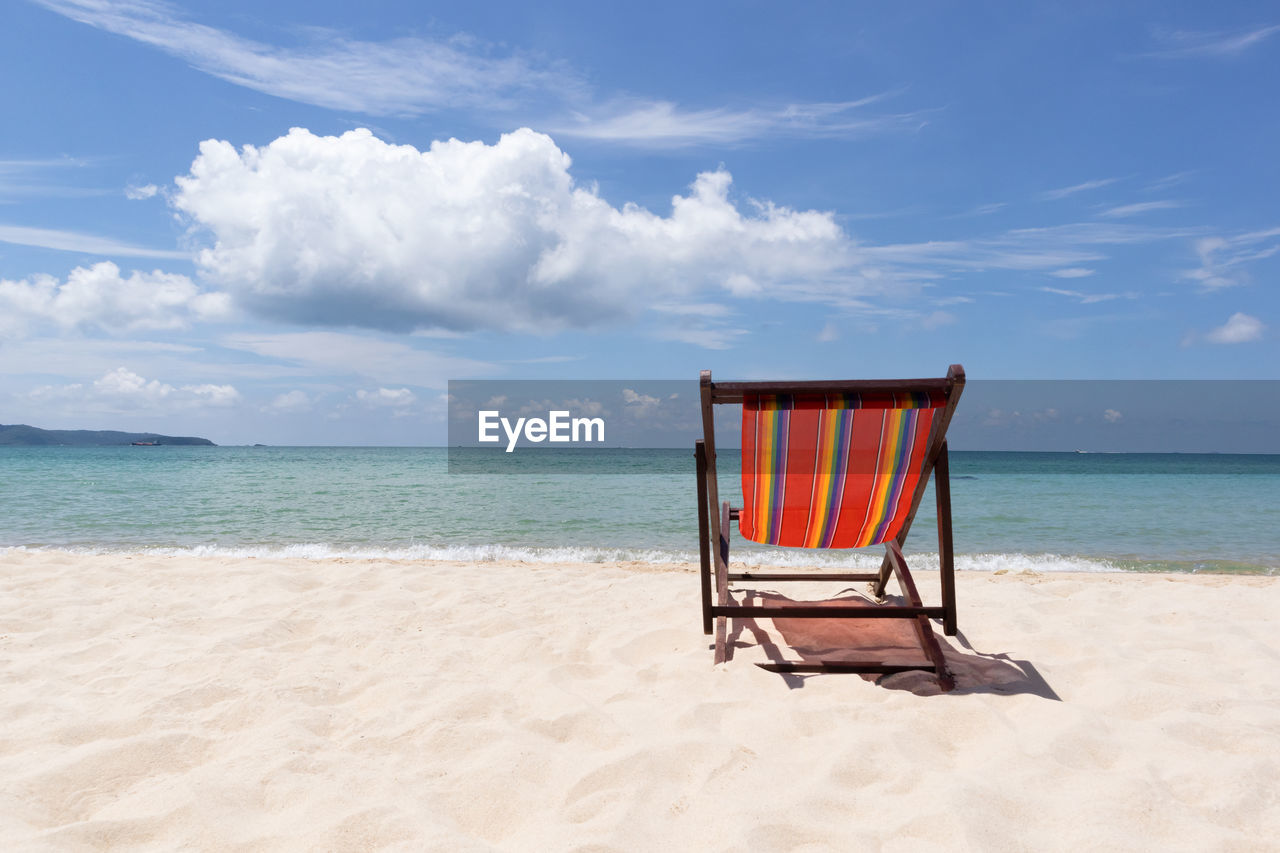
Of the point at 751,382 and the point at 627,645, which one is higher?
the point at 751,382

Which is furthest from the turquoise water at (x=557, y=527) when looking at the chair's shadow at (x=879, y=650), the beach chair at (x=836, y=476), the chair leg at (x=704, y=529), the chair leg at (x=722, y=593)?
the chair leg at (x=704, y=529)

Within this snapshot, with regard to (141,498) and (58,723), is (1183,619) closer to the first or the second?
(58,723)

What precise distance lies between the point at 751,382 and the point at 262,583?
3887mm

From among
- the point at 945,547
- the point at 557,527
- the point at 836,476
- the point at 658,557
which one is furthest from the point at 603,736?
the point at 557,527

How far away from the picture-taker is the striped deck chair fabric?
306 cm

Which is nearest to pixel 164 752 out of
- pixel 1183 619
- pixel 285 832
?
pixel 285 832

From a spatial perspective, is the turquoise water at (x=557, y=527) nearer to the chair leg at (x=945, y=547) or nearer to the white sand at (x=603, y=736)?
the white sand at (x=603, y=736)

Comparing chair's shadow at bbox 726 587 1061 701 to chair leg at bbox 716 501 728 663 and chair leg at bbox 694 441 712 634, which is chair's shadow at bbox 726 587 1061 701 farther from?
chair leg at bbox 694 441 712 634

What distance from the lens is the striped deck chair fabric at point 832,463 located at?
3.06 m

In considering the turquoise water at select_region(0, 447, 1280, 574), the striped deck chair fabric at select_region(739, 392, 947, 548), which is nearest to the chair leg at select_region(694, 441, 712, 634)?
the striped deck chair fabric at select_region(739, 392, 947, 548)

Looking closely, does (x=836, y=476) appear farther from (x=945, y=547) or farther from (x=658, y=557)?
(x=658, y=557)

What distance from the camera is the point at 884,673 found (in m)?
3.13

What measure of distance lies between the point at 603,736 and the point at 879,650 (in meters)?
1.85

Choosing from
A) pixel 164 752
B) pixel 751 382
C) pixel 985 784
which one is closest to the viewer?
pixel 985 784
